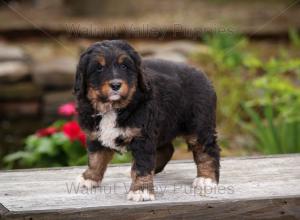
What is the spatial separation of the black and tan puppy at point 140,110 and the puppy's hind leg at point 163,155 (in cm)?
12

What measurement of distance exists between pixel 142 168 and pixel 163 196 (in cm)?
34

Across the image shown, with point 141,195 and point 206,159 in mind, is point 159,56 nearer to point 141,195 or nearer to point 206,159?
point 206,159

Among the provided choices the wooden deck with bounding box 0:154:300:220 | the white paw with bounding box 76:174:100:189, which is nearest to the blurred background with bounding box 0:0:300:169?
the wooden deck with bounding box 0:154:300:220

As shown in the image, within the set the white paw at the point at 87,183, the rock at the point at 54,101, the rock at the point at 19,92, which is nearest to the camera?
the white paw at the point at 87,183

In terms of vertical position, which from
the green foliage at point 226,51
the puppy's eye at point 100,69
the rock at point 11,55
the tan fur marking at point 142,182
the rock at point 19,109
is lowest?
the rock at point 19,109

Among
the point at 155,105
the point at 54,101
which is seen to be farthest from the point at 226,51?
the point at 155,105

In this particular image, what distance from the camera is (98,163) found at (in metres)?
4.89

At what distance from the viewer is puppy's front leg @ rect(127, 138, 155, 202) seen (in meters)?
4.52

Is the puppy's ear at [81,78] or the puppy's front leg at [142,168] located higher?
the puppy's ear at [81,78]

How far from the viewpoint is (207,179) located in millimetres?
4930

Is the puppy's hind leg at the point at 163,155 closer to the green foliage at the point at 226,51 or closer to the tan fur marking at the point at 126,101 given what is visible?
the tan fur marking at the point at 126,101

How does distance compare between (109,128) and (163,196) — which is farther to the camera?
(163,196)

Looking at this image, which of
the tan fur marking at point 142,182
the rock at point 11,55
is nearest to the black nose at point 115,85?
the tan fur marking at point 142,182

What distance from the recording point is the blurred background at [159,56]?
713cm
